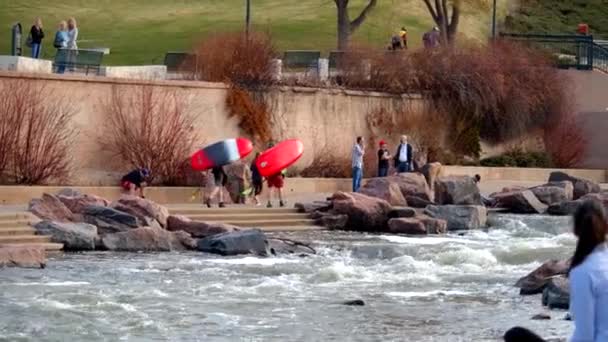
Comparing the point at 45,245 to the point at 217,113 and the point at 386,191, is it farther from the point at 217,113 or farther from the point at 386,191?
the point at 217,113

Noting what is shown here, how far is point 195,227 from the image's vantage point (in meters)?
27.7

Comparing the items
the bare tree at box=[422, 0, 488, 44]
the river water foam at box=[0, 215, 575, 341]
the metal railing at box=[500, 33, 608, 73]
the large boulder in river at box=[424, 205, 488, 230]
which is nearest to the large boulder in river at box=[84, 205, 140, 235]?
the river water foam at box=[0, 215, 575, 341]

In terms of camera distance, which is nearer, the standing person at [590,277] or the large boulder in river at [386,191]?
the standing person at [590,277]

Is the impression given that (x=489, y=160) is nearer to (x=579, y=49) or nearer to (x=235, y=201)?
(x=579, y=49)

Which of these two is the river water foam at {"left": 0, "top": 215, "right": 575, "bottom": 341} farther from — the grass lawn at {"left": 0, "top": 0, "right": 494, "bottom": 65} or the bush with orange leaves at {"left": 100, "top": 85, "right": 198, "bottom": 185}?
the grass lawn at {"left": 0, "top": 0, "right": 494, "bottom": 65}

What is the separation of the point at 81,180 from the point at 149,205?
287 inches

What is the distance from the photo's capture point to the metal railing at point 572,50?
5150 cm

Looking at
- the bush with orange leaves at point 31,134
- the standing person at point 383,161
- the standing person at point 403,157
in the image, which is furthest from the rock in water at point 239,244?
the standing person at point 403,157

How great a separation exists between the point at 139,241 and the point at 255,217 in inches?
191

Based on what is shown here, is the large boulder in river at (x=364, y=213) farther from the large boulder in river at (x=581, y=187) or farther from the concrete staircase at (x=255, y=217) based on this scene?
the large boulder in river at (x=581, y=187)

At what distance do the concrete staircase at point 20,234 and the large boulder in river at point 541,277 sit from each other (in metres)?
8.12

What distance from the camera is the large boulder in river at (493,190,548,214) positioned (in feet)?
117

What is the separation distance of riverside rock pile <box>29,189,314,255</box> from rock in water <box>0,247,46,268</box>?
247 centimetres

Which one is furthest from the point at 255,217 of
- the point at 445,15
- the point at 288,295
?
the point at 445,15
